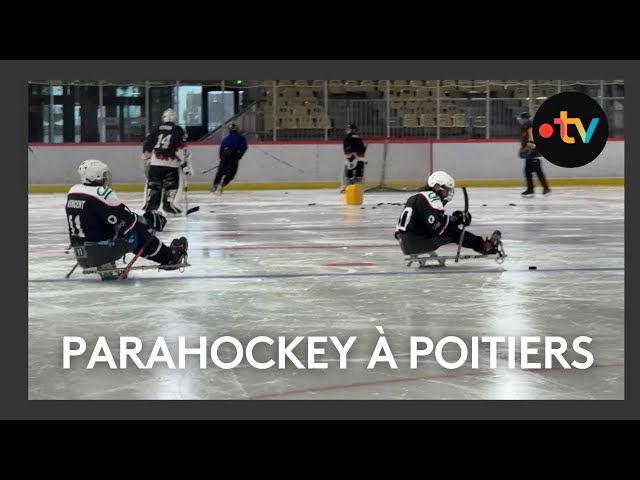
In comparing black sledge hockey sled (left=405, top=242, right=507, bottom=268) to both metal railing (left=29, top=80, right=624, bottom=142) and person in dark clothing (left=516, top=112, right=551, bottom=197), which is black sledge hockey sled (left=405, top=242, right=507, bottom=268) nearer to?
person in dark clothing (left=516, top=112, right=551, bottom=197)

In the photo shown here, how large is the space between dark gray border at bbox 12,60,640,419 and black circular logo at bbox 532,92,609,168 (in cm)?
93

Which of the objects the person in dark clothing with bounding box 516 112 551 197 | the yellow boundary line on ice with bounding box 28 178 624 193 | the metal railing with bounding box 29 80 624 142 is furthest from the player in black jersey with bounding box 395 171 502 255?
the metal railing with bounding box 29 80 624 142

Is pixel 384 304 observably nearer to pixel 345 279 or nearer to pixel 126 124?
pixel 345 279

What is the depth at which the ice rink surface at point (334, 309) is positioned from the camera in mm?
5266

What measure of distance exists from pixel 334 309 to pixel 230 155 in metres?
14.3

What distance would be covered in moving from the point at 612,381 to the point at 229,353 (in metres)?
1.92

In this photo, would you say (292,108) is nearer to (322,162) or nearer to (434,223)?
(322,162)

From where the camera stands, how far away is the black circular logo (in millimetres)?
5059

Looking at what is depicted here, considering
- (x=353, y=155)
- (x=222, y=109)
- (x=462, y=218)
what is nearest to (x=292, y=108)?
(x=222, y=109)

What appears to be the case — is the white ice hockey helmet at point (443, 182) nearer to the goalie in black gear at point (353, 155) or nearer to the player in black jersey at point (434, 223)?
the player in black jersey at point (434, 223)

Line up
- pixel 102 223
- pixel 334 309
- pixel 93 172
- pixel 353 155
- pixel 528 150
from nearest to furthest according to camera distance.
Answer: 1. pixel 334 309
2. pixel 93 172
3. pixel 102 223
4. pixel 528 150
5. pixel 353 155
